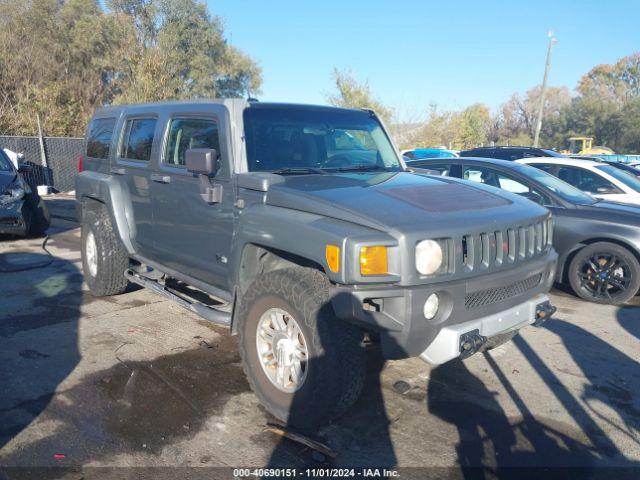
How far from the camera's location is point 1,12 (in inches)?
1023

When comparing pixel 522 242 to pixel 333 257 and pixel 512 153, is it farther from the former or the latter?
pixel 512 153

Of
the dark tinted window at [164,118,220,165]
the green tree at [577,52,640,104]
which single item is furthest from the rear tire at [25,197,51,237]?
the green tree at [577,52,640,104]

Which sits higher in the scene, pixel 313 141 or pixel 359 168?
pixel 313 141

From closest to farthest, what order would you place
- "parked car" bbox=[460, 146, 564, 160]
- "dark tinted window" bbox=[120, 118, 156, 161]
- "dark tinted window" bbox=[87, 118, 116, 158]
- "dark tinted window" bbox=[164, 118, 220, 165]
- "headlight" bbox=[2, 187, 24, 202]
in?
"dark tinted window" bbox=[164, 118, 220, 165]
"dark tinted window" bbox=[120, 118, 156, 161]
"dark tinted window" bbox=[87, 118, 116, 158]
"headlight" bbox=[2, 187, 24, 202]
"parked car" bbox=[460, 146, 564, 160]

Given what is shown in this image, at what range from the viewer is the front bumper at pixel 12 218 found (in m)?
8.68

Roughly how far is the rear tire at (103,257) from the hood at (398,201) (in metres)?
2.68

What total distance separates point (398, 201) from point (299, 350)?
1.11 m

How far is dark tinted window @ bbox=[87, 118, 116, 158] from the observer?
5758 millimetres

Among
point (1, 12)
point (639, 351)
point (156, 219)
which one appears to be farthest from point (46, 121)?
point (639, 351)

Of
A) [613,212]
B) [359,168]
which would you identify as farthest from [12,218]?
[613,212]

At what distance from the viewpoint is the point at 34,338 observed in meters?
4.75

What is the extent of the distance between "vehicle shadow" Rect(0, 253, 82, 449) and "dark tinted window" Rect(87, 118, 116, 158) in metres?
1.61

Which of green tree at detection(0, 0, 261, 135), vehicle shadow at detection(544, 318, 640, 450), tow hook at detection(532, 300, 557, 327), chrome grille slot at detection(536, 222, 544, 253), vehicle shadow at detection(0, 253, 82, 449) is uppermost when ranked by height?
green tree at detection(0, 0, 261, 135)

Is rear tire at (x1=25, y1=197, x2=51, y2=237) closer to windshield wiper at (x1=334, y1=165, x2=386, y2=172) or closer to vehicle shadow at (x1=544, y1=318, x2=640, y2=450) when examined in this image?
windshield wiper at (x1=334, y1=165, x2=386, y2=172)
